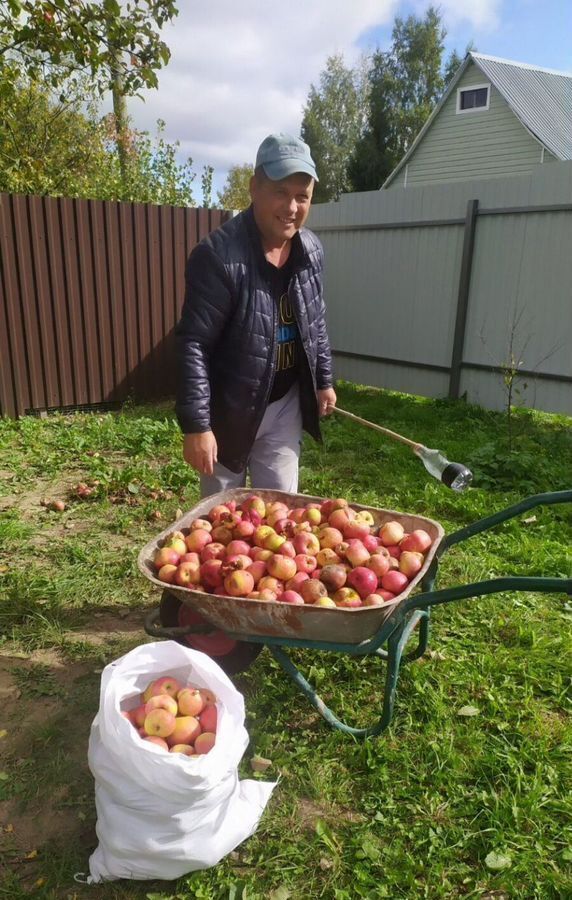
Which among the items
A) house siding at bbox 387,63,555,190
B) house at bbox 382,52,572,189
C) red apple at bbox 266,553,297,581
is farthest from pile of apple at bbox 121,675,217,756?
house at bbox 382,52,572,189

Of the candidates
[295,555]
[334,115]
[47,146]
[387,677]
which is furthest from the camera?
[334,115]

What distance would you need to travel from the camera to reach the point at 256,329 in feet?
8.80

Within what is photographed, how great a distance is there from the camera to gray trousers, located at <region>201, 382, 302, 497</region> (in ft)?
9.96

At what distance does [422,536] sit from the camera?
240 centimetres

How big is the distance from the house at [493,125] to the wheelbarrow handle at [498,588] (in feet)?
64.4

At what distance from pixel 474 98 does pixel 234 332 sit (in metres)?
22.6

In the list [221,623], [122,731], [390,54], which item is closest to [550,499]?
[221,623]

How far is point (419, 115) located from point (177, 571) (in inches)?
1412

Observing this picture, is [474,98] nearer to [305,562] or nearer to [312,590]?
[305,562]

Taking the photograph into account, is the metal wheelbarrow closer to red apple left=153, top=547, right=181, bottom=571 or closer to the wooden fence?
red apple left=153, top=547, right=181, bottom=571

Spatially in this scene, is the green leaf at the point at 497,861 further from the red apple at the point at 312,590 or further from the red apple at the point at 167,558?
the red apple at the point at 167,558

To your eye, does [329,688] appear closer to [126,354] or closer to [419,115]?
[126,354]

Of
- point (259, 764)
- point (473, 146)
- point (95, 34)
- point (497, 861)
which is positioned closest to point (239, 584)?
point (259, 764)

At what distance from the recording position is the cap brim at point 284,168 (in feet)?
7.82
